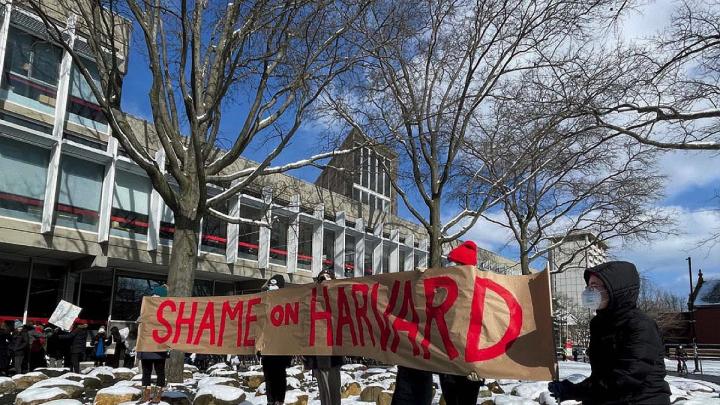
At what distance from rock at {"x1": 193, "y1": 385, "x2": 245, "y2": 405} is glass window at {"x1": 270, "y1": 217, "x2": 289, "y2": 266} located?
19416mm

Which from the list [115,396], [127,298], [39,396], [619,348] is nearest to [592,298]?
[619,348]

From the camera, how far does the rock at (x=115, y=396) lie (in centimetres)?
755

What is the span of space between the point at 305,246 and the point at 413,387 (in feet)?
83.3

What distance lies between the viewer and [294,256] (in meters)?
28.0

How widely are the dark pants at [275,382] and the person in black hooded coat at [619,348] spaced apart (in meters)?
3.65

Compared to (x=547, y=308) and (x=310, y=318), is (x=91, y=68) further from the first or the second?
(x=547, y=308)

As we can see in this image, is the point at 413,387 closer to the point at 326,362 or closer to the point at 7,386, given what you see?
the point at 326,362

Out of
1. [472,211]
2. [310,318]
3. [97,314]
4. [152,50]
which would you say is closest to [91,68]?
[97,314]

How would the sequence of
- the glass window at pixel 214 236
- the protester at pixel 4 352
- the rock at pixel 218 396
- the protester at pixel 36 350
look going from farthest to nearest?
1. the glass window at pixel 214 236
2. the protester at pixel 36 350
3. the protester at pixel 4 352
4. the rock at pixel 218 396

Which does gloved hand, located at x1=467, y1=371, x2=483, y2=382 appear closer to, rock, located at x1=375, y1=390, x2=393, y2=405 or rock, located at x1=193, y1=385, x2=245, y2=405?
rock, located at x1=375, y1=390, x2=393, y2=405

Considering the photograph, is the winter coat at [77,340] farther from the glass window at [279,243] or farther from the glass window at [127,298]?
the glass window at [279,243]

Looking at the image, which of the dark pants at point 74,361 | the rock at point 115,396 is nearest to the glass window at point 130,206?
the dark pants at point 74,361

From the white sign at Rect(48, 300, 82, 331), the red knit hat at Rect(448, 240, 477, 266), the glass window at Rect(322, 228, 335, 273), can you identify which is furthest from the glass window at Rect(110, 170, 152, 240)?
the red knit hat at Rect(448, 240, 477, 266)

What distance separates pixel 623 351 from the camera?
121 inches
